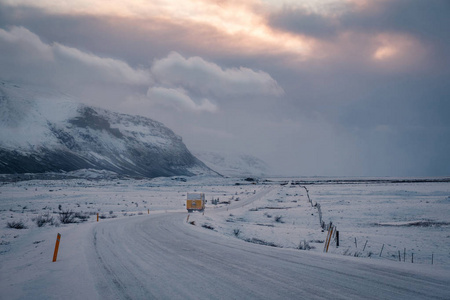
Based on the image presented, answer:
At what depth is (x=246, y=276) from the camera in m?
8.56

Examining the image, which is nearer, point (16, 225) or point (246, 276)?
point (246, 276)

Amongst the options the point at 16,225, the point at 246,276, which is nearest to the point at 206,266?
the point at 246,276

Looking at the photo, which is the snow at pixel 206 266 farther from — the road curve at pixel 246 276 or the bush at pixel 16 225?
the bush at pixel 16 225

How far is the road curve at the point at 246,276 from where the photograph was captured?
7203mm

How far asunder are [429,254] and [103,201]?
142ft

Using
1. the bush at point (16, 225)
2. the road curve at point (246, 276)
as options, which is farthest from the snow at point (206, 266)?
the bush at point (16, 225)

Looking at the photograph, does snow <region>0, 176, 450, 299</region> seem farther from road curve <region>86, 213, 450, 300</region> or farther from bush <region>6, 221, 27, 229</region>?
bush <region>6, 221, 27, 229</region>

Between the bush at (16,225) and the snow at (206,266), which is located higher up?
the snow at (206,266)

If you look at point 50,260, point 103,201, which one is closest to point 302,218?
point 50,260

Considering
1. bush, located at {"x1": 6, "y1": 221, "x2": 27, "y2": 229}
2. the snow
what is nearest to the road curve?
the snow

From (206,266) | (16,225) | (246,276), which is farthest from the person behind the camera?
(16,225)

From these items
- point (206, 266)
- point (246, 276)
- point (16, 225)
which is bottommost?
point (16, 225)

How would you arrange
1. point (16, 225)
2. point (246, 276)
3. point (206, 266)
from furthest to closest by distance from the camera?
1. point (16, 225)
2. point (206, 266)
3. point (246, 276)

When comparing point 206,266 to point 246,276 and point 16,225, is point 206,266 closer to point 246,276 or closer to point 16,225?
point 246,276
